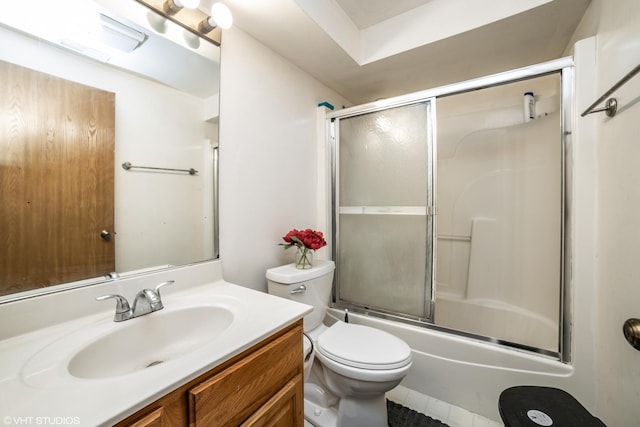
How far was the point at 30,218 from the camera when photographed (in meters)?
0.74

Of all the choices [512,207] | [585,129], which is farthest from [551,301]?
[585,129]

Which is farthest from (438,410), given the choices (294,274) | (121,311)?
(121,311)

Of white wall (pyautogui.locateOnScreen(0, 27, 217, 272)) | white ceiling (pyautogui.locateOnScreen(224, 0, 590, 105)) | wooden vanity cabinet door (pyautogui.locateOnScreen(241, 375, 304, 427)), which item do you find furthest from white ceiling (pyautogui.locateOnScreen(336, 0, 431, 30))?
wooden vanity cabinet door (pyautogui.locateOnScreen(241, 375, 304, 427))

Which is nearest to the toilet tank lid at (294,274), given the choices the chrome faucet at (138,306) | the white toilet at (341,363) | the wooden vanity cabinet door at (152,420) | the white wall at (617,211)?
the white toilet at (341,363)

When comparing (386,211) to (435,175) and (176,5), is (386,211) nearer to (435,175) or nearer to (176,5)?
(435,175)

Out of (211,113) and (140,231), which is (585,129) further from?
(140,231)

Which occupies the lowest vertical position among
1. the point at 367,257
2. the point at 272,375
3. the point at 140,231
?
the point at 272,375

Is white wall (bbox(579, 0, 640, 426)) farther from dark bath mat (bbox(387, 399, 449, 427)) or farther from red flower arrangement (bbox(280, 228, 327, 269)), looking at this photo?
red flower arrangement (bbox(280, 228, 327, 269))

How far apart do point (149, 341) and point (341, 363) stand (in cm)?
76

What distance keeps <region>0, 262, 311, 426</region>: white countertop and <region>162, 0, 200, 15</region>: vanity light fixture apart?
3.81 ft

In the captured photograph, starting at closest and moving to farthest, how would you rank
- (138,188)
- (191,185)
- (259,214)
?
(138,188), (191,185), (259,214)

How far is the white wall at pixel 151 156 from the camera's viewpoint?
0.82 meters

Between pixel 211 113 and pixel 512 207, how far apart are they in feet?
7.20

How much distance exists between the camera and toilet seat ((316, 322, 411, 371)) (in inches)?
42.5
